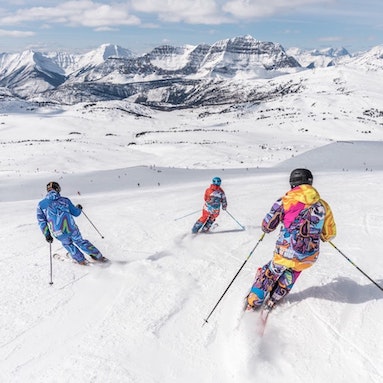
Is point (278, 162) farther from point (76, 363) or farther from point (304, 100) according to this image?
point (304, 100)

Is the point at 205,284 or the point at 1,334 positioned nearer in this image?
the point at 1,334

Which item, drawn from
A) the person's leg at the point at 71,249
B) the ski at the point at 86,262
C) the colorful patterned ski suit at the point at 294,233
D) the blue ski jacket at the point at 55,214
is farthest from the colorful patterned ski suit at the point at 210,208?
the colorful patterned ski suit at the point at 294,233

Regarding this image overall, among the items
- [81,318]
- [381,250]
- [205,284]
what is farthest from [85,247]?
[381,250]

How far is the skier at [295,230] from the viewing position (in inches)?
191

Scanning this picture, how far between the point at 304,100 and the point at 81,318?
588 feet

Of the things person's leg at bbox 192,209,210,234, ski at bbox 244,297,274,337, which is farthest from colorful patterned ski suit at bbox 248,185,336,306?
person's leg at bbox 192,209,210,234

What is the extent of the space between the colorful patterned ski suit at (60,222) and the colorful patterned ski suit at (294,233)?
3.95 m

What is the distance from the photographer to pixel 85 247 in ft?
24.1

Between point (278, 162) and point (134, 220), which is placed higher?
point (134, 220)

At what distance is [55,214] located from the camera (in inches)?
280

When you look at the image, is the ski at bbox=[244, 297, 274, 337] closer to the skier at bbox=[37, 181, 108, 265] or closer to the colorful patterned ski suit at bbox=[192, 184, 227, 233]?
the skier at bbox=[37, 181, 108, 265]

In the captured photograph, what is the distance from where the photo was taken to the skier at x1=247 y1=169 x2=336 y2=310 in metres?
4.84

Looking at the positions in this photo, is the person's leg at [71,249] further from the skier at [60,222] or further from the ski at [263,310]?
the ski at [263,310]

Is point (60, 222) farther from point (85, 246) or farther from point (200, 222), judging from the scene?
point (200, 222)
